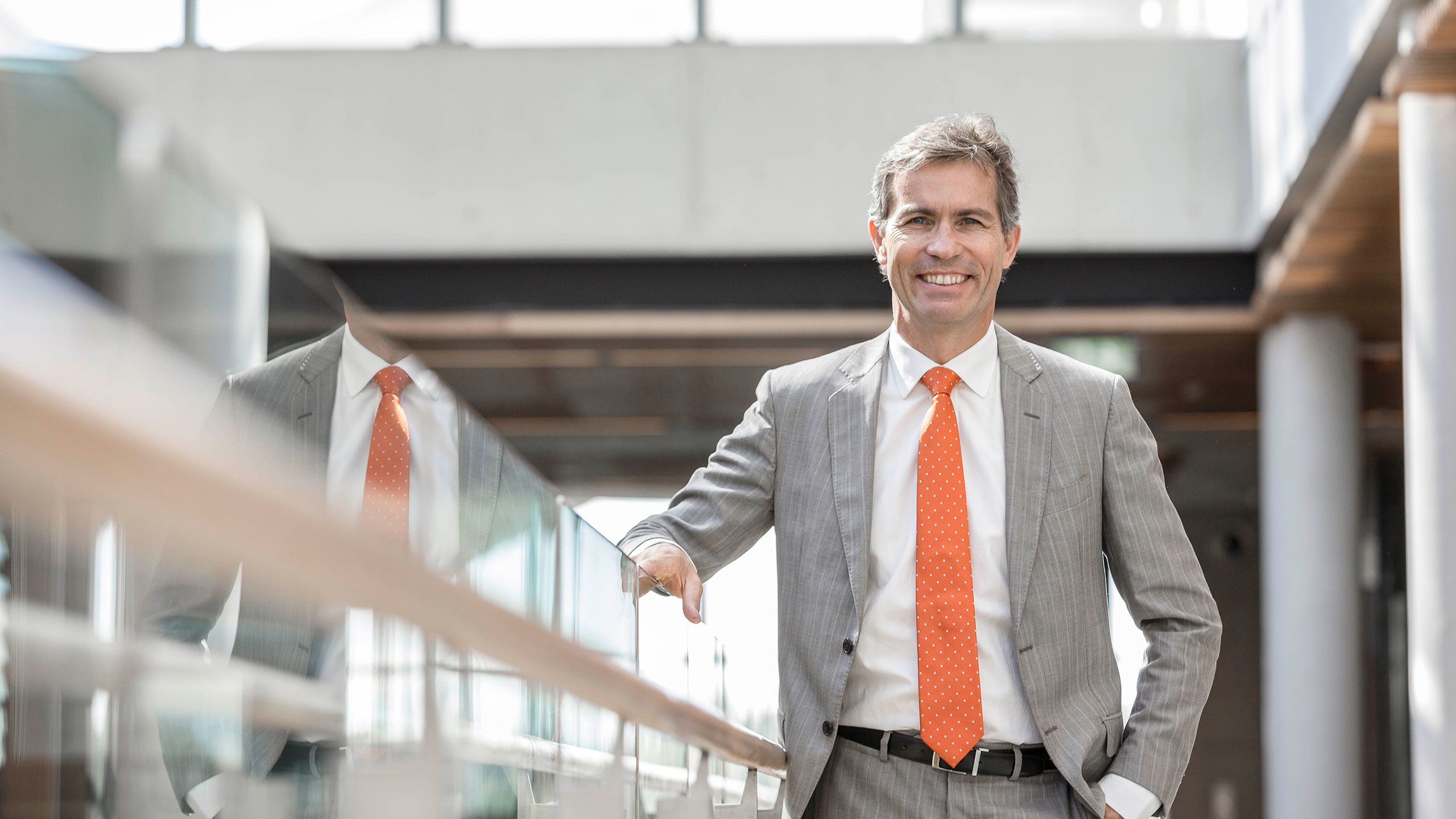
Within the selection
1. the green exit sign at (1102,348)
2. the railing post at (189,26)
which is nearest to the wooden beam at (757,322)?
the green exit sign at (1102,348)

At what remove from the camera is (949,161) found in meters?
2.28

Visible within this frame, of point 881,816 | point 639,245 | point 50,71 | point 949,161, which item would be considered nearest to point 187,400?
point 50,71

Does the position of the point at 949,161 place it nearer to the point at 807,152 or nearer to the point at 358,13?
the point at 807,152

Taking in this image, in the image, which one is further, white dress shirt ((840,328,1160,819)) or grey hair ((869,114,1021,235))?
grey hair ((869,114,1021,235))

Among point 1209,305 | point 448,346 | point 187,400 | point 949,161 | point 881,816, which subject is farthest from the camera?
point 448,346

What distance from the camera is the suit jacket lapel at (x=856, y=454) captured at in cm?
217

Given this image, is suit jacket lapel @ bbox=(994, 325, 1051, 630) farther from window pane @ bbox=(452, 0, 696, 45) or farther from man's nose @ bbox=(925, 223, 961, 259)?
window pane @ bbox=(452, 0, 696, 45)

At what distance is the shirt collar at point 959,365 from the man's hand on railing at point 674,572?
0.43 meters

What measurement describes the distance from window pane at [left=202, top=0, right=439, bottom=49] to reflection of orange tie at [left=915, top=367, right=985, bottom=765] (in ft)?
20.9

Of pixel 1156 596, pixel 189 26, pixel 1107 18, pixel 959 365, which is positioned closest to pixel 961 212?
pixel 959 365

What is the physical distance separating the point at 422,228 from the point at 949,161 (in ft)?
19.5

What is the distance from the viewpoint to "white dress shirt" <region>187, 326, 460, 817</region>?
3.34ft

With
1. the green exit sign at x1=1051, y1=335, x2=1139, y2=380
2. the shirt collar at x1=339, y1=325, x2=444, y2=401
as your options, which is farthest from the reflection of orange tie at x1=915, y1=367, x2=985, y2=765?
the green exit sign at x1=1051, y1=335, x2=1139, y2=380

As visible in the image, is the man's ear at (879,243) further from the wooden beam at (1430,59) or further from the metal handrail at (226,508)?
the wooden beam at (1430,59)
